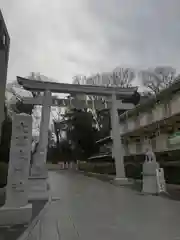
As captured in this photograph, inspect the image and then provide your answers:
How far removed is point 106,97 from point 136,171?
5771 millimetres

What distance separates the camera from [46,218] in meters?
7.00

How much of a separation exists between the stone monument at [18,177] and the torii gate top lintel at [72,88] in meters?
9.47

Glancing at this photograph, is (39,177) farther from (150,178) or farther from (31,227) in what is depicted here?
(31,227)

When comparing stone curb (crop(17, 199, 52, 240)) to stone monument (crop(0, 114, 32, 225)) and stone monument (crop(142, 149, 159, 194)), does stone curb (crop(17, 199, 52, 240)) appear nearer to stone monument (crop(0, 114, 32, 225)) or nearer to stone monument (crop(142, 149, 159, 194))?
stone monument (crop(0, 114, 32, 225))

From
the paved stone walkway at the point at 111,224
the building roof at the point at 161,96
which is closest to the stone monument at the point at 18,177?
the paved stone walkway at the point at 111,224

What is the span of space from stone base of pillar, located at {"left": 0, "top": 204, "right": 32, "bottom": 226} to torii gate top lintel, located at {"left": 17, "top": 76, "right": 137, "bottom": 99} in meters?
10.5

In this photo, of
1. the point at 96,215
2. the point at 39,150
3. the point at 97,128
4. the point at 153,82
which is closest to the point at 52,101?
the point at 39,150

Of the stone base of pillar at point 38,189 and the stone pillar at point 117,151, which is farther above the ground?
the stone pillar at point 117,151

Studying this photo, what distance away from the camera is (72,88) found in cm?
1702

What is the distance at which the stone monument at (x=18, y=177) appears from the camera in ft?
21.5

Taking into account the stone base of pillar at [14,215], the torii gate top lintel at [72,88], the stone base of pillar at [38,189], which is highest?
the torii gate top lintel at [72,88]

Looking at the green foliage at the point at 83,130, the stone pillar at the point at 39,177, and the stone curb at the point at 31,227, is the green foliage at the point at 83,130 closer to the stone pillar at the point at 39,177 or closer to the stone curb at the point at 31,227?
the stone pillar at the point at 39,177

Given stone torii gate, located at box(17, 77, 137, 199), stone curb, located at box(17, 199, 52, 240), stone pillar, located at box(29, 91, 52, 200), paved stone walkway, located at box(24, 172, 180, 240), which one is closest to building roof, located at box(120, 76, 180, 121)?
stone torii gate, located at box(17, 77, 137, 199)

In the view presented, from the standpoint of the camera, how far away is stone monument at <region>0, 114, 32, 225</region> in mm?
6566
